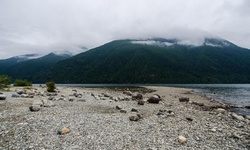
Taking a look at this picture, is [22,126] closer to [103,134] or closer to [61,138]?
[61,138]

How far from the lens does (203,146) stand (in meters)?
10.1

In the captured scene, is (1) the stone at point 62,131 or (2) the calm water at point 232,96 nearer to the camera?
(1) the stone at point 62,131

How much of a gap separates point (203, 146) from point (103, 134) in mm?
6079

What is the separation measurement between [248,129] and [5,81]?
54.1 metres

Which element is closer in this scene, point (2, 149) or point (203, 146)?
point (2, 149)

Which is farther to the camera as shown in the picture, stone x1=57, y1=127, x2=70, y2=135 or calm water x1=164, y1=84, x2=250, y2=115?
calm water x1=164, y1=84, x2=250, y2=115

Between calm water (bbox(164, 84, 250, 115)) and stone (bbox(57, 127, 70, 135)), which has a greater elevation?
stone (bbox(57, 127, 70, 135))

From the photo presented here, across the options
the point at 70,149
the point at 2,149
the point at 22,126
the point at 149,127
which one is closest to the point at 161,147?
the point at 149,127

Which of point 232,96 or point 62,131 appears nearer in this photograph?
point 62,131

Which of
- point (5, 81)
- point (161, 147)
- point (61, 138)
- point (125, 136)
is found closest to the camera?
point (161, 147)

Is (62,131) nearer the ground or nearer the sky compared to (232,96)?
nearer the sky

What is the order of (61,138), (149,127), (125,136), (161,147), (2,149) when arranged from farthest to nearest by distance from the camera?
(149,127), (125,136), (61,138), (161,147), (2,149)

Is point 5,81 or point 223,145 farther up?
point 5,81

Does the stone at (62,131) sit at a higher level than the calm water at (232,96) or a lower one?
higher
